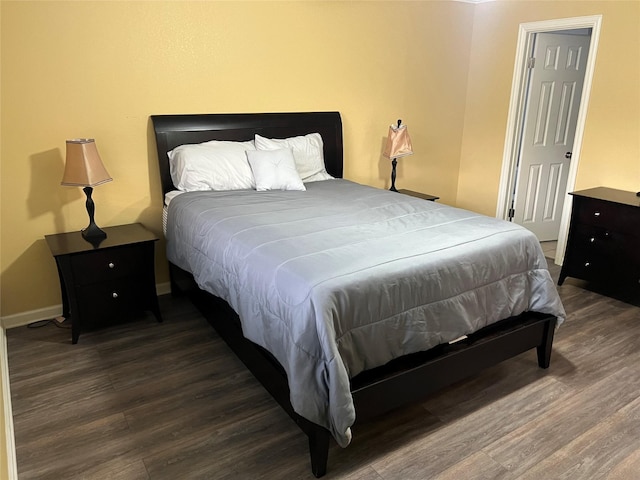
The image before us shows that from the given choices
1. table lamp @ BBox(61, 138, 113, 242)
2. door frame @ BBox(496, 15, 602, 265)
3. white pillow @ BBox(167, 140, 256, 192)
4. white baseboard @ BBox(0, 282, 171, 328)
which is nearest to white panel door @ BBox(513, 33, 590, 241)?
door frame @ BBox(496, 15, 602, 265)

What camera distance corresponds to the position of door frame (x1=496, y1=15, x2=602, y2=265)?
3.70 m

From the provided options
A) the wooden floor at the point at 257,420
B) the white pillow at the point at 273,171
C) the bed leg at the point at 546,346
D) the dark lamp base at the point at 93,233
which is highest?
the white pillow at the point at 273,171

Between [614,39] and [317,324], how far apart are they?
339 centimetres

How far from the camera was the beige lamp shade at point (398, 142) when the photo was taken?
13.3 feet

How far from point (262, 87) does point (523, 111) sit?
246 cm

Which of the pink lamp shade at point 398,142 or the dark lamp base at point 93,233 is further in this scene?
the pink lamp shade at point 398,142

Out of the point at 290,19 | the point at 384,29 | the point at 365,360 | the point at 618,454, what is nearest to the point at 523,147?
the point at 384,29

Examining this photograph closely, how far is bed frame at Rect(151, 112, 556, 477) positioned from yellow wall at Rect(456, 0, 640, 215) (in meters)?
1.95

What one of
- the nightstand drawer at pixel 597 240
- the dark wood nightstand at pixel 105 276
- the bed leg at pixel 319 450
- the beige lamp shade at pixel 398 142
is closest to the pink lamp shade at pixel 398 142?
the beige lamp shade at pixel 398 142

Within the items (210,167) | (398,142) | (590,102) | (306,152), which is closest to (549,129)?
(590,102)

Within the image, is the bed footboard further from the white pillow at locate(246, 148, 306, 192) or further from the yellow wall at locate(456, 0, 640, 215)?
the yellow wall at locate(456, 0, 640, 215)

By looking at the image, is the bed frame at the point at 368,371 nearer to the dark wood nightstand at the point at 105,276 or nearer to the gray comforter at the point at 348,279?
the gray comforter at the point at 348,279

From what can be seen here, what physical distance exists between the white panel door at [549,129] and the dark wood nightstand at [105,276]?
3.49m

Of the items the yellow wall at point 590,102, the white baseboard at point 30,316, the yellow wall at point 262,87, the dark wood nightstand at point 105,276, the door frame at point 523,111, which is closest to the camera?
the dark wood nightstand at point 105,276
